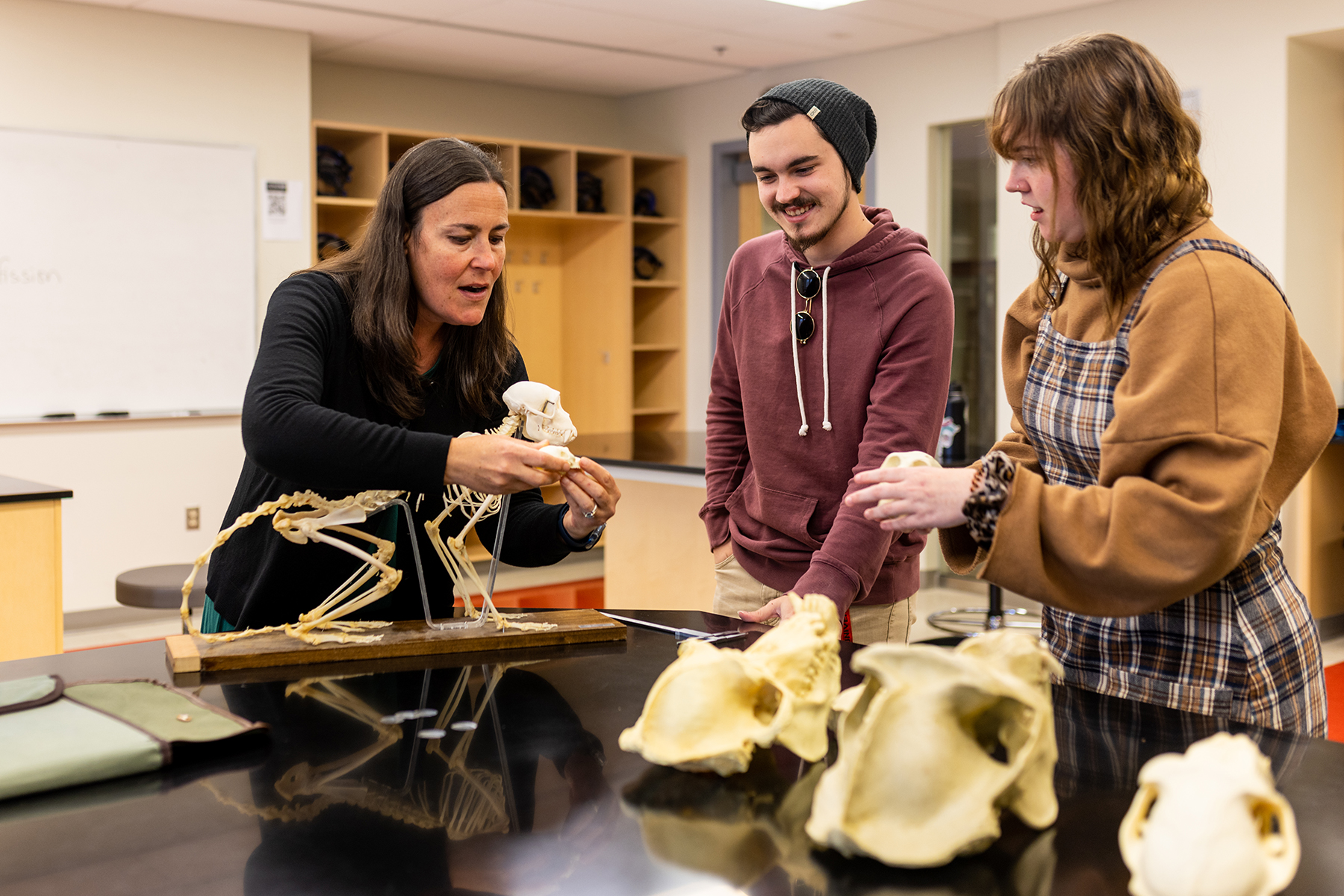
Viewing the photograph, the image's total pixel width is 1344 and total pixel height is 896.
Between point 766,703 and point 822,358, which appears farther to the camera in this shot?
point 822,358

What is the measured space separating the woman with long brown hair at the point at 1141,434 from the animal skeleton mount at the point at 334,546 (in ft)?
2.26

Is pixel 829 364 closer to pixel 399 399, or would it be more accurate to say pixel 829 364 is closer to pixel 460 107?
pixel 399 399

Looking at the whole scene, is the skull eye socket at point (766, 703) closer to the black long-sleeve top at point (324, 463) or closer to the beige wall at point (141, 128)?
the black long-sleeve top at point (324, 463)

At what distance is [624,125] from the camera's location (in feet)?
25.0

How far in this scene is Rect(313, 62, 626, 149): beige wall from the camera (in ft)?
21.2

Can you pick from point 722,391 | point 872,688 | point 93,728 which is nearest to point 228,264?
point 722,391

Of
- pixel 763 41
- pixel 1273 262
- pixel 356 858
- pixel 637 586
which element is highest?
pixel 763 41

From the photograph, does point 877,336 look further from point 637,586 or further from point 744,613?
point 637,586

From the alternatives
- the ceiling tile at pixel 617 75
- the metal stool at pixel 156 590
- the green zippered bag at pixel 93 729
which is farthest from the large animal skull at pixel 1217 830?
the ceiling tile at pixel 617 75

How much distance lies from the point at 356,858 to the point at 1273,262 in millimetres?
4803

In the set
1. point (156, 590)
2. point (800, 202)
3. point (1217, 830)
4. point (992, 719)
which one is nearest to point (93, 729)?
point (992, 719)

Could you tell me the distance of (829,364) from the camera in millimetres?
1918

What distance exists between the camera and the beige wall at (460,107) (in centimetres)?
647

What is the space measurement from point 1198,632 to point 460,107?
20.6 ft
